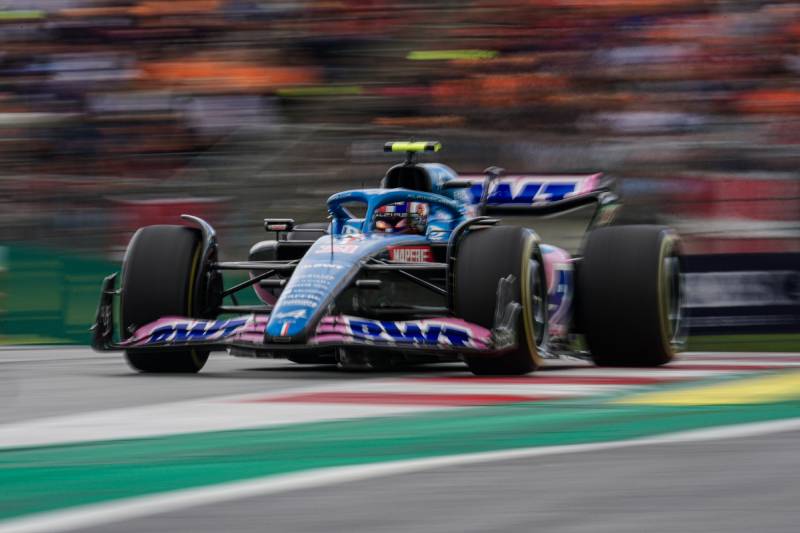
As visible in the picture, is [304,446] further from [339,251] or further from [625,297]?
[625,297]

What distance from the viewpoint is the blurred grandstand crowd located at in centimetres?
1513

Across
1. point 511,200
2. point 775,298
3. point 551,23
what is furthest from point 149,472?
point 551,23

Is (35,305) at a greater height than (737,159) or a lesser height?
lesser

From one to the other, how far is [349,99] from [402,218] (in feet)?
25.1

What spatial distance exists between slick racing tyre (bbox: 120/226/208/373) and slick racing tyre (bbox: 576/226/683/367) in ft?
8.22

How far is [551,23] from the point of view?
16969mm

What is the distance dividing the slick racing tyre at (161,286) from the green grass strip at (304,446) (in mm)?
3090

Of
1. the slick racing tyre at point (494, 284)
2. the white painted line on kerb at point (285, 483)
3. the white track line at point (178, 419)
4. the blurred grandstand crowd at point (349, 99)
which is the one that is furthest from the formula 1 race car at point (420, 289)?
the blurred grandstand crowd at point (349, 99)

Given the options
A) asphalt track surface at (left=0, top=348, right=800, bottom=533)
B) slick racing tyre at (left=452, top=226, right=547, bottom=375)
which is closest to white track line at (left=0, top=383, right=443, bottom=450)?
asphalt track surface at (left=0, top=348, right=800, bottom=533)

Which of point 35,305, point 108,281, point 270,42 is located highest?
point 270,42

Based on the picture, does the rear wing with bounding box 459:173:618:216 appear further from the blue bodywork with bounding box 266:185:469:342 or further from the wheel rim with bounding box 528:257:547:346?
the wheel rim with bounding box 528:257:547:346

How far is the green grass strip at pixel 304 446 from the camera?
13.8ft

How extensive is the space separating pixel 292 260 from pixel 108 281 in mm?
1193

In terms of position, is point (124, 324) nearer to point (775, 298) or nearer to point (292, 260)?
point (292, 260)
